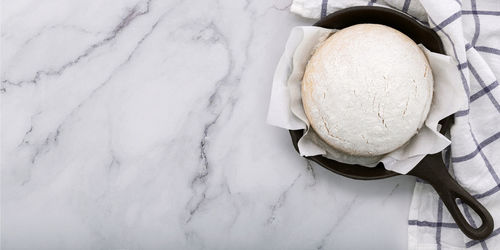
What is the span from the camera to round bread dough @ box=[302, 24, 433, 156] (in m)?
0.73

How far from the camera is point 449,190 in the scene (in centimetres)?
80

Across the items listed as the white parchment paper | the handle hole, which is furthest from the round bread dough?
the handle hole

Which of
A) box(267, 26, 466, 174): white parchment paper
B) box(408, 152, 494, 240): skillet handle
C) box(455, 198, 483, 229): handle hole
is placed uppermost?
box(267, 26, 466, 174): white parchment paper

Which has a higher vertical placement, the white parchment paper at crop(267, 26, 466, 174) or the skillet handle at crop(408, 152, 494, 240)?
the white parchment paper at crop(267, 26, 466, 174)

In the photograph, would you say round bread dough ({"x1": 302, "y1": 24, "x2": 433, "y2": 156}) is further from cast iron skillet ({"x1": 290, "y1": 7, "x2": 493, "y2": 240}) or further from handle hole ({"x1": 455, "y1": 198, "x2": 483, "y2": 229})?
handle hole ({"x1": 455, "y1": 198, "x2": 483, "y2": 229})

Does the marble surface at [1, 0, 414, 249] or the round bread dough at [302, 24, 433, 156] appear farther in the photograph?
the marble surface at [1, 0, 414, 249]

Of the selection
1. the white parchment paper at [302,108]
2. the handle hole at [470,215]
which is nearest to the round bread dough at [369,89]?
the white parchment paper at [302,108]

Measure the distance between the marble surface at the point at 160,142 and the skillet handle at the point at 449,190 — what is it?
0.06 m

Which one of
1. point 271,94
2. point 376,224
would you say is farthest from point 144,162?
point 376,224

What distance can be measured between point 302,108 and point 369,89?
109 millimetres

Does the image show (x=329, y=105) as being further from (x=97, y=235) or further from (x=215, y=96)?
(x=97, y=235)

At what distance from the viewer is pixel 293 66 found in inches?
31.0

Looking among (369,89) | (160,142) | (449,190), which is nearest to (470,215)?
(449,190)

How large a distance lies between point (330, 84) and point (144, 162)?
0.31 meters
